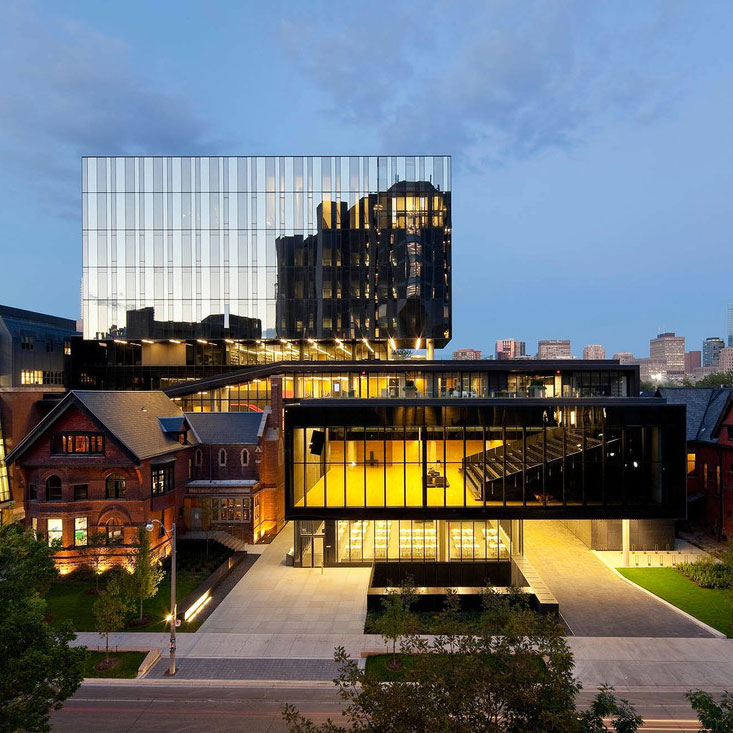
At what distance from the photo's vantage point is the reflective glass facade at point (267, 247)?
58.2 meters

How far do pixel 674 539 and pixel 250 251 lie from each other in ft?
170

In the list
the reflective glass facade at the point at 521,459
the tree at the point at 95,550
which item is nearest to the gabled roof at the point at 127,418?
the tree at the point at 95,550

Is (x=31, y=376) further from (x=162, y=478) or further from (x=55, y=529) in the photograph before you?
(x=162, y=478)

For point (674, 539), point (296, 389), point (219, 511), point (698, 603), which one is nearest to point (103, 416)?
point (219, 511)

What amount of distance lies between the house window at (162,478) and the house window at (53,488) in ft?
19.7

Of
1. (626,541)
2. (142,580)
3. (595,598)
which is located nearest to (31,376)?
(142,580)

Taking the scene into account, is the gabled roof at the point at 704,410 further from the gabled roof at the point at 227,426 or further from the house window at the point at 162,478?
the house window at the point at 162,478

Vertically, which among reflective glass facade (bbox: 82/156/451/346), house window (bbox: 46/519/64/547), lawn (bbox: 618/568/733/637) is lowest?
lawn (bbox: 618/568/733/637)

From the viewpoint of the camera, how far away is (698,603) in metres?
27.2

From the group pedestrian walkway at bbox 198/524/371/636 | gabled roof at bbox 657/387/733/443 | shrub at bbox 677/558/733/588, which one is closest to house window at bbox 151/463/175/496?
pedestrian walkway at bbox 198/524/371/636

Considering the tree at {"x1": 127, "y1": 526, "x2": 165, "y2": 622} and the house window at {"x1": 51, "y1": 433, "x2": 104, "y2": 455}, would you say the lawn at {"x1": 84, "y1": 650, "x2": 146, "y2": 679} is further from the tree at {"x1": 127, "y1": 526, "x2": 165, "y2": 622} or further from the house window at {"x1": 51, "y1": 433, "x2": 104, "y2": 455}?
the house window at {"x1": 51, "y1": 433, "x2": 104, "y2": 455}

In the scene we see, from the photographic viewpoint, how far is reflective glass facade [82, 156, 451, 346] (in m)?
58.2

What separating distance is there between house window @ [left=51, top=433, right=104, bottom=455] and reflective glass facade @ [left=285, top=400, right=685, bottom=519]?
13.4 m

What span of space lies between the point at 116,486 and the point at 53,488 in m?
4.15
